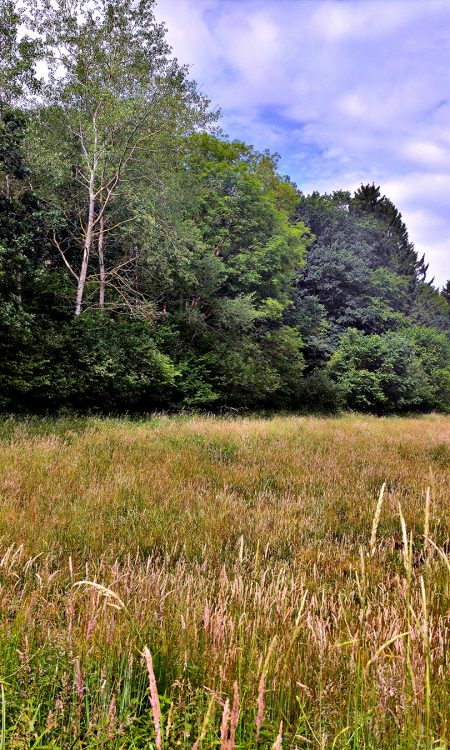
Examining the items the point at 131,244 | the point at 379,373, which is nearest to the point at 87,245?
the point at 131,244

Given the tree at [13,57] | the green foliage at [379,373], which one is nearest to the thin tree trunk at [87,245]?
the tree at [13,57]

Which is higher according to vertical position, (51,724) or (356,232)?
(356,232)

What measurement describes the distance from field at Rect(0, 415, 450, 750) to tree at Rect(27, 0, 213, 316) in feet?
31.9

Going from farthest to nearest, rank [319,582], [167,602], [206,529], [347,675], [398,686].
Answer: [206,529], [319,582], [167,602], [347,675], [398,686]

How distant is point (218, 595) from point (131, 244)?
52.4 feet

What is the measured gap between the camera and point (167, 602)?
228 centimetres

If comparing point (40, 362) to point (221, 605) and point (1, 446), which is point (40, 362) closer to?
point (1, 446)

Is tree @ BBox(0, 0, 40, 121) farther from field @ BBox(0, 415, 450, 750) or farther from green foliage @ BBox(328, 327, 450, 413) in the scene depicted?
green foliage @ BBox(328, 327, 450, 413)

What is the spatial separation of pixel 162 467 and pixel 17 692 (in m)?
4.94

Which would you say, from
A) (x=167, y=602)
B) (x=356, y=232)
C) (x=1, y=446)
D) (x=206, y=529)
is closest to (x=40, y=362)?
(x=1, y=446)

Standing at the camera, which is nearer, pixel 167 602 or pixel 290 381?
pixel 167 602

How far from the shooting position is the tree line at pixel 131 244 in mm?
12453

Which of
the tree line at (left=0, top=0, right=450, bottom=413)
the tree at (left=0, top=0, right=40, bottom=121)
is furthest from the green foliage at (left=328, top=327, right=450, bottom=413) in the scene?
the tree at (left=0, top=0, right=40, bottom=121)

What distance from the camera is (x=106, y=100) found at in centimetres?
1273
